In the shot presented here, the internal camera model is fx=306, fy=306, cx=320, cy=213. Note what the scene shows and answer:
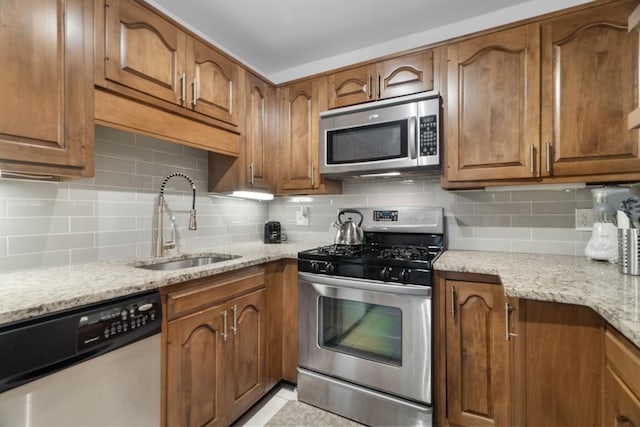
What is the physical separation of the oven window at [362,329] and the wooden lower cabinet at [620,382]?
843 mm

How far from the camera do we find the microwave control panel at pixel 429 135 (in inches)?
69.6

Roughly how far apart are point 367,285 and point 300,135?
1216 mm

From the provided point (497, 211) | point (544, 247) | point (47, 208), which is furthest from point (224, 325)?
point (544, 247)

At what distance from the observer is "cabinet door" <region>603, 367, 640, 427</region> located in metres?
0.79

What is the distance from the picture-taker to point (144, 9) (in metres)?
1.46

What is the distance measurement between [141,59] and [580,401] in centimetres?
226

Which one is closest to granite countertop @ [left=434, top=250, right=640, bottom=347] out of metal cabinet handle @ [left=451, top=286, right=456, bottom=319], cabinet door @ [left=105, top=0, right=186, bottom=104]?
metal cabinet handle @ [left=451, top=286, right=456, bottom=319]

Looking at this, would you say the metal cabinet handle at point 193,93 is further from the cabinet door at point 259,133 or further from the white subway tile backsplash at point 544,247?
the white subway tile backsplash at point 544,247

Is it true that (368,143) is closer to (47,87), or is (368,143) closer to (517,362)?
(517,362)

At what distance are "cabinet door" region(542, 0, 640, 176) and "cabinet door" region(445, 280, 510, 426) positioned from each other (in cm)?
76

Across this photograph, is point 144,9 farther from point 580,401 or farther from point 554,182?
point 580,401

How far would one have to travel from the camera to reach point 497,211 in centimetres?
196

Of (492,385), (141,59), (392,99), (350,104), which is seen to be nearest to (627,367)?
(492,385)

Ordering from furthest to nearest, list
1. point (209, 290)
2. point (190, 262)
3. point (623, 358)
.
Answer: point (190, 262)
point (209, 290)
point (623, 358)
